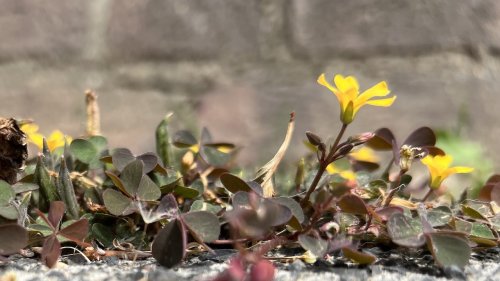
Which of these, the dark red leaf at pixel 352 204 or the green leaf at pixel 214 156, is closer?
the dark red leaf at pixel 352 204

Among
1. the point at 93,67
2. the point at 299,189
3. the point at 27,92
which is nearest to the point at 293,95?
the point at 93,67

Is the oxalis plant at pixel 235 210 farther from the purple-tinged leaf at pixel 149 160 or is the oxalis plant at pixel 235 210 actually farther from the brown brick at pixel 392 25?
the brown brick at pixel 392 25

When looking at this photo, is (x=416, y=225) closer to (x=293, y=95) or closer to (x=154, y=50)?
(x=293, y=95)

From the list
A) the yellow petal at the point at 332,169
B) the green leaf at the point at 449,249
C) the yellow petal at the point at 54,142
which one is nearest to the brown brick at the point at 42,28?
the yellow petal at the point at 54,142

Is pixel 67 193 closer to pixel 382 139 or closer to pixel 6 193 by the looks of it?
pixel 6 193

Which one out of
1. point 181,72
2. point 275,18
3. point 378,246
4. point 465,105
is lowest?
point 378,246
